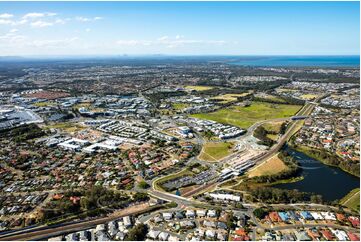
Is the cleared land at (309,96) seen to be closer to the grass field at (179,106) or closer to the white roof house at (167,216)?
the grass field at (179,106)

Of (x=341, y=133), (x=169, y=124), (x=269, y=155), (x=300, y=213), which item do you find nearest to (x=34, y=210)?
(x=300, y=213)

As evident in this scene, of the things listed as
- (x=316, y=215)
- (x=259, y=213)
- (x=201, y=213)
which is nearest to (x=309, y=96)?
(x=316, y=215)

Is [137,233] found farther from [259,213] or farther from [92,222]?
[259,213]

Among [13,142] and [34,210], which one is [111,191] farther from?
[13,142]

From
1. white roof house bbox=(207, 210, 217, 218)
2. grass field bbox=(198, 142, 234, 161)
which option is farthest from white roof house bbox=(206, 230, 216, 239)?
grass field bbox=(198, 142, 234, 161)

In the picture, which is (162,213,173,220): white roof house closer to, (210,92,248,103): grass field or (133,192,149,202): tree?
(133,192,149,202): tree

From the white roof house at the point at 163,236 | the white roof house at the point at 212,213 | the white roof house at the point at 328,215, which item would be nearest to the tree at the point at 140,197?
the white roof house at the point at 163,236
